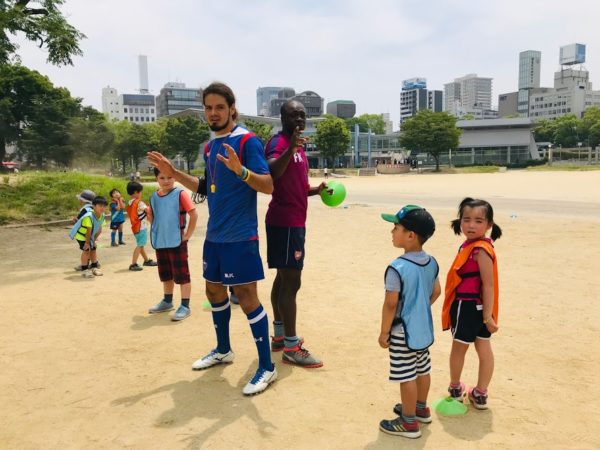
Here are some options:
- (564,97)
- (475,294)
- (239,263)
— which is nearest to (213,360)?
(239,263)

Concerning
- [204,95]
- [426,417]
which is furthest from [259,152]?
[426,417]

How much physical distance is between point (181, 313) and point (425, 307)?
11.1 feet

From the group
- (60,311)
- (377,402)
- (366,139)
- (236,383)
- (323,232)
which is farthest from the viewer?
(366,139)

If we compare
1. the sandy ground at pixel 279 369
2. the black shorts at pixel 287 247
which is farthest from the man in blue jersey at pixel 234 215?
the sandy ground at pixel 279 369

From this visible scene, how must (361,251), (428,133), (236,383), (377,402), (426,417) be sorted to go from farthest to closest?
(428,133)
(361,251)
(236,383)
(377,402)
(426,417)

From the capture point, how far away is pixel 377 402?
11.4ft

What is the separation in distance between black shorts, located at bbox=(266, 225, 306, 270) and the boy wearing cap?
3.96ft

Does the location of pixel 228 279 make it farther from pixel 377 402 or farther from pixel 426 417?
pixel 426 417

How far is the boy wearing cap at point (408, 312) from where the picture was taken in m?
2.92

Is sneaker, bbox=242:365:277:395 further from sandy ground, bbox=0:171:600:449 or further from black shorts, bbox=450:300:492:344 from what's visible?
black shorts, bbox=450:300:492:344

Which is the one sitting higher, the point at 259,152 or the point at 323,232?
the point at 259,152

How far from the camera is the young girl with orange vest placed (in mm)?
3191

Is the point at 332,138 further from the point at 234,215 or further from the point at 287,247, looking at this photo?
the point at 234,215

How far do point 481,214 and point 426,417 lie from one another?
4.76ft
